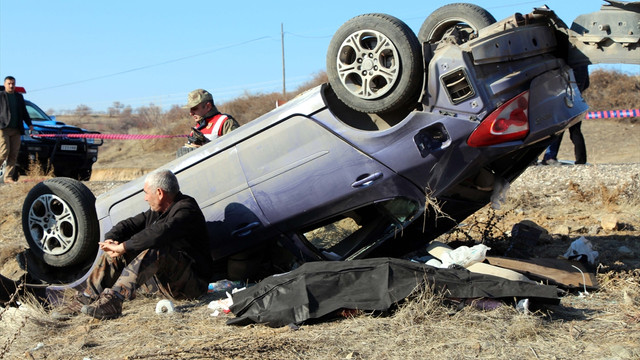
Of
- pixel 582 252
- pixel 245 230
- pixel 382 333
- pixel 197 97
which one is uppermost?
pixel 197 97

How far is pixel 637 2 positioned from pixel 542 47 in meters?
0.62

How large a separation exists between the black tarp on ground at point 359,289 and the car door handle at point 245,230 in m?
0.91

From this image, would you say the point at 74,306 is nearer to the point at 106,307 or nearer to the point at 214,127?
the point at 106,307

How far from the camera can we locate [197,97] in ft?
21.1

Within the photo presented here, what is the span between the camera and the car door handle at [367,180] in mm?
4586

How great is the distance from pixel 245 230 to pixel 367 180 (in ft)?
3.42

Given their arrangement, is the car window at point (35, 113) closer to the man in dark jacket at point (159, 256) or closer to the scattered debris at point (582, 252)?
the man in dark jacket at point (159, 256)

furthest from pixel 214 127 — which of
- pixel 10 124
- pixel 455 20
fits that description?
pixel 10 124

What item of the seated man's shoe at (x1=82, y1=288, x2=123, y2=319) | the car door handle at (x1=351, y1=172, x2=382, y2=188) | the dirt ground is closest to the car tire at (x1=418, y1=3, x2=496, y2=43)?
the car door handle at (x1=351, y1=172, x2=382, y2=188)

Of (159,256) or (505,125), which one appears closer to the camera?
(505,125)

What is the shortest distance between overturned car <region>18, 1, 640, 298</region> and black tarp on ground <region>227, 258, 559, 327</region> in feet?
2.30

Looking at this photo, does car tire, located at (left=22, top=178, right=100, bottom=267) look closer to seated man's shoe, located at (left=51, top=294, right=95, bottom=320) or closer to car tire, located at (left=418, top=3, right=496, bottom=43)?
seated man's shoe, located at (left=51, top=294, right=95, bottom=320)

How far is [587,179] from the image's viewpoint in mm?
8336

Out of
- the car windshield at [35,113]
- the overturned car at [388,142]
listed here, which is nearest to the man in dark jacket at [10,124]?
the car windshield at [35,113]
